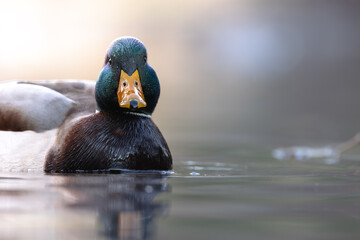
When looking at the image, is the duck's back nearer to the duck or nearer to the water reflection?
the duck

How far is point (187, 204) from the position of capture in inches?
201

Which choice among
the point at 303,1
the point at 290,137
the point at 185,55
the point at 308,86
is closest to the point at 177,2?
the point at 185,55

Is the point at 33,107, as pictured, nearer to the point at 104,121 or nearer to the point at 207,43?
the point at 104,121

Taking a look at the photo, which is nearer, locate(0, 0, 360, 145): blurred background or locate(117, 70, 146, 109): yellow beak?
locate(117, 70, 146, 109): yellow beak

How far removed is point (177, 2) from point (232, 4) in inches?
209

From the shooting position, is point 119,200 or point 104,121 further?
point 104,121

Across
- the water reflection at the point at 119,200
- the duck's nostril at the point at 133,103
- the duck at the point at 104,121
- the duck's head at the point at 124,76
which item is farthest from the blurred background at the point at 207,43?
the water reflection at the point at 119,200

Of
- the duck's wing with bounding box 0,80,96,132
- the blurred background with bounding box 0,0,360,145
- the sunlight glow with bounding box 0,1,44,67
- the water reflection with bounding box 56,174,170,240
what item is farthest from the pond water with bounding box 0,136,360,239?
the sunlight glow with bounding box 0,1,44,67

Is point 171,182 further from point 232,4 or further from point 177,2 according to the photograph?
point 177,2

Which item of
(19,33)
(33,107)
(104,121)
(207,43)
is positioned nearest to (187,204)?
(104,121)

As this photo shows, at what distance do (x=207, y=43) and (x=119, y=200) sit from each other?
3516cm

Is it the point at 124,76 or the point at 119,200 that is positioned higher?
the point at 124,76

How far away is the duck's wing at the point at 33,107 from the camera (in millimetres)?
6797

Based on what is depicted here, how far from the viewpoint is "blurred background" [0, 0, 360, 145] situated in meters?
26.9
